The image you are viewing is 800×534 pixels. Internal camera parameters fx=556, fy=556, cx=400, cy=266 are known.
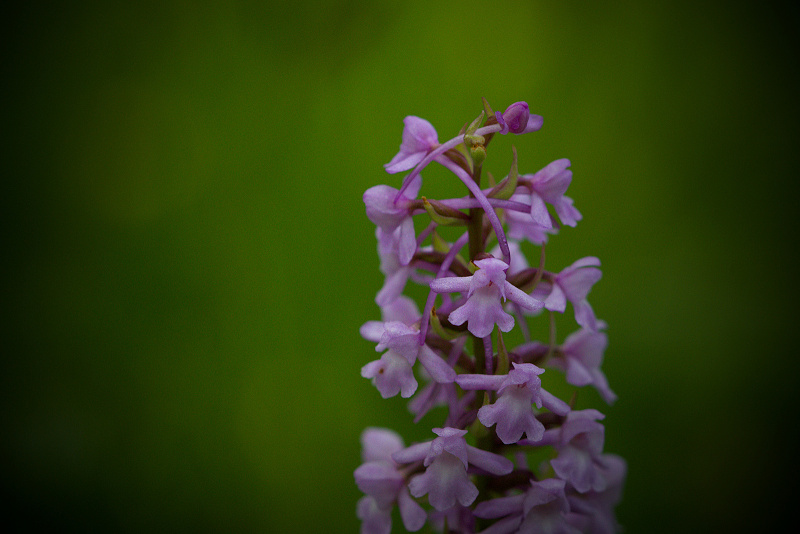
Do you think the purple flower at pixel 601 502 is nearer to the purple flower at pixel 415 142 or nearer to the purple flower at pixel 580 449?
the purple flower at pixel 580 449

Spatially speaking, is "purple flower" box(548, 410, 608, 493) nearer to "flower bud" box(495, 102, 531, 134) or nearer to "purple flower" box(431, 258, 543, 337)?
"purple flower" box(431, 258, 543, 337)

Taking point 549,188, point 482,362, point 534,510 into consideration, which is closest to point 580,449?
point 534,510

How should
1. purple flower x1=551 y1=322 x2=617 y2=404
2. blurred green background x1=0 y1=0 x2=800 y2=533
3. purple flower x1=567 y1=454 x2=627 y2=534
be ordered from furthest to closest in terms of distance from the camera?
blurred green background x1=0 y1=0 x2=800 y2=533 → purple flower x1=551 y1=322 x2=617 y2=404 → purple flower x1=567 y1=454 x2=627 y2=534

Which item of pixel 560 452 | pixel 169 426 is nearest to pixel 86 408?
pixel 169 426

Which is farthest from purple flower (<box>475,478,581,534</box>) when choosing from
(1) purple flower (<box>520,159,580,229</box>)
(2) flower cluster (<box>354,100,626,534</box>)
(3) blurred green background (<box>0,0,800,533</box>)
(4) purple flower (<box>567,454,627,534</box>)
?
(3) blurred green background (<box>0,0,800,533</box>)

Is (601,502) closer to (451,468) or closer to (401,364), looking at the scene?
(451,468)

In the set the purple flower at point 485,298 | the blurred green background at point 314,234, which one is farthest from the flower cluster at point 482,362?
the blurred green background at point 314,234

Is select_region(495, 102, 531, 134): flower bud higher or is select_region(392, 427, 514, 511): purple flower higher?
select_region(495, 102, 531, 134): flower bud
